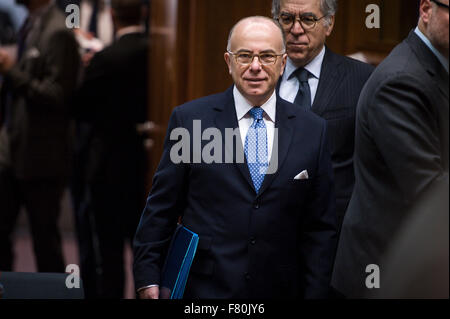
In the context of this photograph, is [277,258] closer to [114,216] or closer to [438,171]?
[438,171]

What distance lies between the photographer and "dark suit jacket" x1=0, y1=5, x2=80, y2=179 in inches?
155

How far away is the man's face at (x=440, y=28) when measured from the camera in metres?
1.75

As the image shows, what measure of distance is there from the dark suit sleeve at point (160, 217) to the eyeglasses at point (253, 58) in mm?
240

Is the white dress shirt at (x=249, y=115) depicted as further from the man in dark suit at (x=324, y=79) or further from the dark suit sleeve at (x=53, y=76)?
the dark suit sleeve at (x=53, y=76)

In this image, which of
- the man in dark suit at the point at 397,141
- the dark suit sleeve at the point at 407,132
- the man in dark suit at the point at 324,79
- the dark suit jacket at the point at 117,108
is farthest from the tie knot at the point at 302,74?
the dark suit jacket at the point at 117,108

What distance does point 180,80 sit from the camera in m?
3.41

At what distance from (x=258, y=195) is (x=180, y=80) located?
4.70 ft

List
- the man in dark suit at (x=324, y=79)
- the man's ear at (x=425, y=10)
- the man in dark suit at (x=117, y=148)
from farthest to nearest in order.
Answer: the man in dark suit at (x=117, y=148), the man in dark suit at (x=324, y=79), the man's ear at (x=425, y=10)

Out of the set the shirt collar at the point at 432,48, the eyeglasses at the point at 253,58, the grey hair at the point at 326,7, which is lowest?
the eyeglasses at the point at 253,58

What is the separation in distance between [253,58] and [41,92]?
2.15m

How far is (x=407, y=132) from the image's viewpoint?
175 cm

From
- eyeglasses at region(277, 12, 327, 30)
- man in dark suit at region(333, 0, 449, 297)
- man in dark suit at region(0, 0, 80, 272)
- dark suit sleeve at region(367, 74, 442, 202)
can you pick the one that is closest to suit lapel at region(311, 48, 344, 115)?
eyeglasses at region(277, 12, 327, 30)

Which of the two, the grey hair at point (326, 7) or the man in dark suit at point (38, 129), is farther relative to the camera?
the man in dark suit at point (38, 129)

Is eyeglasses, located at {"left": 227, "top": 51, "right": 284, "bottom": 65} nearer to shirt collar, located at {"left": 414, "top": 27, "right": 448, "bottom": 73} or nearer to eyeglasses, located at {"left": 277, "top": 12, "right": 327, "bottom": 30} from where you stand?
eyeglasses, located at {"left": 277, "top": 12, "right": 327, "bottom": 30}
